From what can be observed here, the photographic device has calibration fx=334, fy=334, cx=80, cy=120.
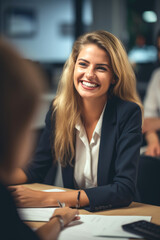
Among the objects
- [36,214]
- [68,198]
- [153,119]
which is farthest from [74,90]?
[153,119]

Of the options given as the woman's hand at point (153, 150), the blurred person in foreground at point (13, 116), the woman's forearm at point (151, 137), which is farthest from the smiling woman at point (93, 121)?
the woman's forearm at point (151, 137)

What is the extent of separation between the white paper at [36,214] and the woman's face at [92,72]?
0.69 m

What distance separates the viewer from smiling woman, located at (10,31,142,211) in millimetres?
1722

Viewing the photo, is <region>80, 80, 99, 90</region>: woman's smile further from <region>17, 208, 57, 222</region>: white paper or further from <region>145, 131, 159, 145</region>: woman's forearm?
<region>145, 131, 159, 145</region>: woman's forearm

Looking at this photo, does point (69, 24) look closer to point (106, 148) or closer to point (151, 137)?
point (151, 137)

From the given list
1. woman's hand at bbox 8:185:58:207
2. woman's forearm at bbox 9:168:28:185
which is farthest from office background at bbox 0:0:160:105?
woman's hand at bbox 8:185:58:207

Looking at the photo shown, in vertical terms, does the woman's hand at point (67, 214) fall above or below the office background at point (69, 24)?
below

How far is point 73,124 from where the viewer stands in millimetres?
1859

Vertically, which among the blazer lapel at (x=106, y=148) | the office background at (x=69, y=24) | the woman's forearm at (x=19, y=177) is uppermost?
the office background at (x=69, y=24)

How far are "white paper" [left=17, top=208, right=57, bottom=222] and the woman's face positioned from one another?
688 millimetres

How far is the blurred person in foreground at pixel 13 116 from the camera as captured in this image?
30.6 inches

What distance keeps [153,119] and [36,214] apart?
2011 millimetres

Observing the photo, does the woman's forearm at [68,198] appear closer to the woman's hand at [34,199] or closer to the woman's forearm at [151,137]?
the woman's hand at [34,199]

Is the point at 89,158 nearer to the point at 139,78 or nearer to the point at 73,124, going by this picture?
the point at 73,124
